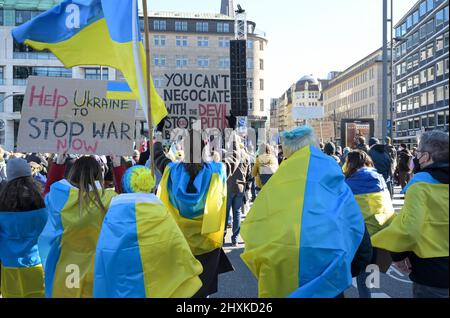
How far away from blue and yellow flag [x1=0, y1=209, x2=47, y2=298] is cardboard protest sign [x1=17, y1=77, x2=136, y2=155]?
2.47 feet

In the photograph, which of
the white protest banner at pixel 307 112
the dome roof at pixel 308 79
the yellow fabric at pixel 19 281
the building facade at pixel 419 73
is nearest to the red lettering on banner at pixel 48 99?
the yellow fabric at pixel 19 281

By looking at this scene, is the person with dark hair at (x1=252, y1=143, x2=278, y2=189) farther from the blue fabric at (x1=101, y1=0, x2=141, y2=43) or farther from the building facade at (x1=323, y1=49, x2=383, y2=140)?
the building facade at (x1=323, y1=49, x2=383, y2=140)

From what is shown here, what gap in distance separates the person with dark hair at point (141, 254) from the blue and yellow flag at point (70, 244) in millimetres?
621

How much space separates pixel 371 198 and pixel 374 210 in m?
0.13

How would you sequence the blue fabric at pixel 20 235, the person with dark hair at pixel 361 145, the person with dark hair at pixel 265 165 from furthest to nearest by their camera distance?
the person with dark hair at pixel 361 145
the person with dark hair at pixel 265 165
the blue fabric at pixel 20 235

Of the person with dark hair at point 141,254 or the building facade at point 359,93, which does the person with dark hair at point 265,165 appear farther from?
the building facade at point 359,93

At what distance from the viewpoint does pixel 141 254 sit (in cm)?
296

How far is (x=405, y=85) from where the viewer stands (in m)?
78.1

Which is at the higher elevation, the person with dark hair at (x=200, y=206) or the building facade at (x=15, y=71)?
the building facade at (x=15, y=71)

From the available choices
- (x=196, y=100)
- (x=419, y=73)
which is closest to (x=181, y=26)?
(x=419, y=73)

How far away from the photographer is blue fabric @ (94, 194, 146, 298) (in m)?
2.91

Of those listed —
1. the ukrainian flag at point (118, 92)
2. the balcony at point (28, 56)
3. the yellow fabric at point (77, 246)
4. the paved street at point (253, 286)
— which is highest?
the balcony at point (28, 56)

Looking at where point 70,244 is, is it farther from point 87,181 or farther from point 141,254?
point 141,254

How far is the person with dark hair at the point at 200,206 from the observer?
4.44m
